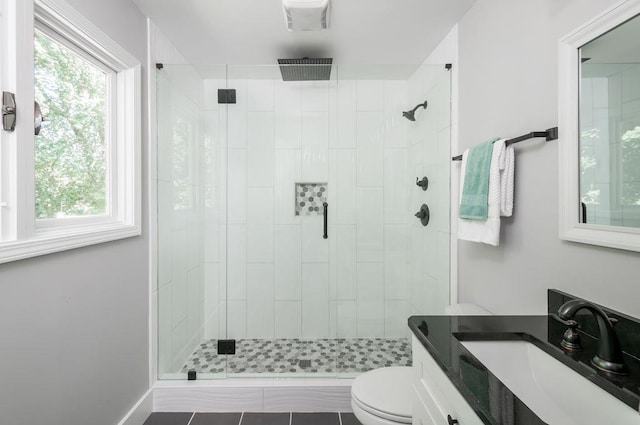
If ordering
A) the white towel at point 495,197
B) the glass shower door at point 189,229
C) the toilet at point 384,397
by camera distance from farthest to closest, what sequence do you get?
the glass shower door at point 189,229 < the white towel at point 495,197 < the toilet at point 384,397

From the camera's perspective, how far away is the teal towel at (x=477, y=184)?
4.69 ft

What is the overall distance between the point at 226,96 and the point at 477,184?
1780mm

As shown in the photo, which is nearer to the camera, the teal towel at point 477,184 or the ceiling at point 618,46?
the ceiling at point 618,46

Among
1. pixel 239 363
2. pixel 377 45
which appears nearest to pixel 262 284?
pixel 239 363

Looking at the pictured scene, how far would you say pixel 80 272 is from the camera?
1366 millimetres

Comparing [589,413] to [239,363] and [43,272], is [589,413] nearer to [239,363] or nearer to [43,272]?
[43,272]

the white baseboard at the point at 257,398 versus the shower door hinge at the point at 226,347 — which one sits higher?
the shower door hinge at the point at 226,347

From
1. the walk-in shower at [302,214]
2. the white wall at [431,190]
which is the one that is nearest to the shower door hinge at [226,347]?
the walk-in shower at [302,214]

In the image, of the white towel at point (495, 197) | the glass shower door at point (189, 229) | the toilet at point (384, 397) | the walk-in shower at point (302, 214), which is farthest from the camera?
the walk-in shower at point (302, 214)

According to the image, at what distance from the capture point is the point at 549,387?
90 cm

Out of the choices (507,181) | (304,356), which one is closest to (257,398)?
(304,356)

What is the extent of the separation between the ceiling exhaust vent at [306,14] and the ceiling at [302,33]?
0.28ft

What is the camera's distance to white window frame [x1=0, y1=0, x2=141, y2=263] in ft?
3.47

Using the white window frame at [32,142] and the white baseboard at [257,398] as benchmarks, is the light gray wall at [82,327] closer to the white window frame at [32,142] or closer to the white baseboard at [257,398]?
the white window frame at [32,142]
